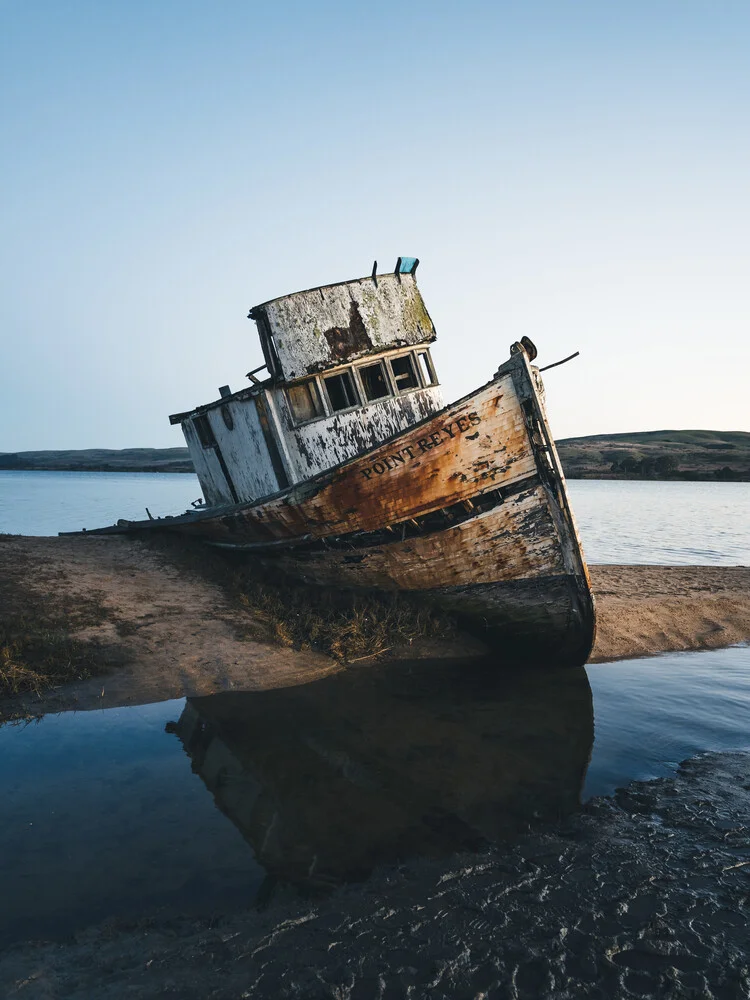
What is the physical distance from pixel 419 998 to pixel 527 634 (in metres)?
5.28

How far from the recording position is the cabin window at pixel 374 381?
948 centimetres

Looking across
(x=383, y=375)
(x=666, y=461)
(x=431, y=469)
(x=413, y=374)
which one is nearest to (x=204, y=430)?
(x=383, y=375)

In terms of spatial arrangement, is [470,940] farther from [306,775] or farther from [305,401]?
[305,401]

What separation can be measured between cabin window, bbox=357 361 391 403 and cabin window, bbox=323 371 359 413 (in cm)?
26

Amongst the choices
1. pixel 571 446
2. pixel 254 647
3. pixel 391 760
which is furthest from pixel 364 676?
pixel 571 446

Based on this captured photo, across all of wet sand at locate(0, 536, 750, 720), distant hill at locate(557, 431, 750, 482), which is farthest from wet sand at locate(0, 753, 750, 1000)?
distant hill at locate(557, 431, 750, 482)

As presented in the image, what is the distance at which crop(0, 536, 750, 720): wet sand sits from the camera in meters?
6.61

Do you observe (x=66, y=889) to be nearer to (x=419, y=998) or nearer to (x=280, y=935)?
(x=280, y=935)

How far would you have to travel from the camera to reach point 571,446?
3282 inches

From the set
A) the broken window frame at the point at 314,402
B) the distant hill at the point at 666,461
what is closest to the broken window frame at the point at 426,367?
the broken window frame at the point at 314,402

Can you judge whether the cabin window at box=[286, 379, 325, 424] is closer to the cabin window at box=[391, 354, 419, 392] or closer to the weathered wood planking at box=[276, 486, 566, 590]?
the cabin window at box=[391, 354, 419, 392]

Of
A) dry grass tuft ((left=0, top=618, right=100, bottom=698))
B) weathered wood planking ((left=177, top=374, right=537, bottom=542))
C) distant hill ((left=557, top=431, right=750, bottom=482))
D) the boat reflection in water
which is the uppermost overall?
weathered wood planking ((left=177, top=374, right=537, bottom=542))

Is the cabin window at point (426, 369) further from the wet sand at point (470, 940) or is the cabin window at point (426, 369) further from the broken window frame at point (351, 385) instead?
the wet sand at point (470, 940)

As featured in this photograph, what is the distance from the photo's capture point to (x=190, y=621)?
8.08m
